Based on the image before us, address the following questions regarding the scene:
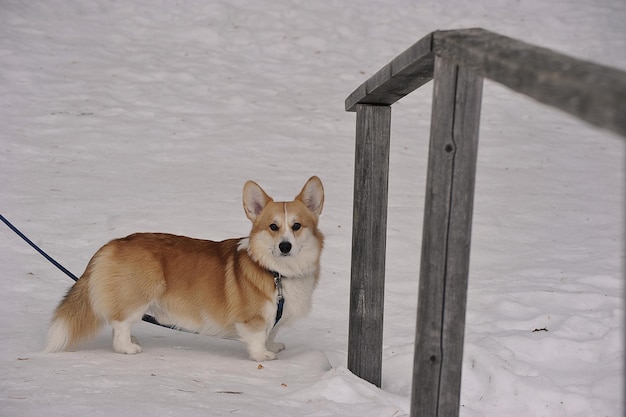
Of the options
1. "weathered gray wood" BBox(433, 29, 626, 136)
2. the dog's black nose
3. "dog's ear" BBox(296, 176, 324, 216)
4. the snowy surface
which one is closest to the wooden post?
"weathered gray wood" BBox(433, 29, 626, 136)

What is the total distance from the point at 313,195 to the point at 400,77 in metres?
1.22

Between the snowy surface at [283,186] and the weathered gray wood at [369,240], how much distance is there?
0.67 feet

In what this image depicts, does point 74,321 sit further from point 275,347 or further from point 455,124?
point 455,124

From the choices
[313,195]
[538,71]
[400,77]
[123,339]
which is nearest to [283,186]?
[313,195]

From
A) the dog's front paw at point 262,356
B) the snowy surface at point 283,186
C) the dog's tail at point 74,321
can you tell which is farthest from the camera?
the dog's front paw at point 262,356

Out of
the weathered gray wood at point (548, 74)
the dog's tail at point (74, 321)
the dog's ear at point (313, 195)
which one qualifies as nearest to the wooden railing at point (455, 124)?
the weathered gray wood at point (548, 74)

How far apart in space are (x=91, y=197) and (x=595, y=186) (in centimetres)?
422

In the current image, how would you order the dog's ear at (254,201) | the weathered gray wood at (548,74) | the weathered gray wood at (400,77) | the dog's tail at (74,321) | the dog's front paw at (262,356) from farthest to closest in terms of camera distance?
the dog's ear at (254,201), the dog's front paw at (262,356), the dog's tail at (74,321), the weathered gray wood at (400,77), the weathered gray wood at (548,74)

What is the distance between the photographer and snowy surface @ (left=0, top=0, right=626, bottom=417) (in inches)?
127

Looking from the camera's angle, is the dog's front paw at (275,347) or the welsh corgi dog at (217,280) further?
the dog's front paw at (275,347)

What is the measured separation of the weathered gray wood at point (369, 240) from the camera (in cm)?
329

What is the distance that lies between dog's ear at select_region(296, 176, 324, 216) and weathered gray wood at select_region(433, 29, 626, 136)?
176cm

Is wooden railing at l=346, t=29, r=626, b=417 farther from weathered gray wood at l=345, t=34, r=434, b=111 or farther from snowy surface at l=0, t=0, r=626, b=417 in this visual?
snowy surface at l=0, t=0, r=626, b=417

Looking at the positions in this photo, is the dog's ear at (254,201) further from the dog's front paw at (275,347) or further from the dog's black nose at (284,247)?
the dog's front paw at (275,347)
